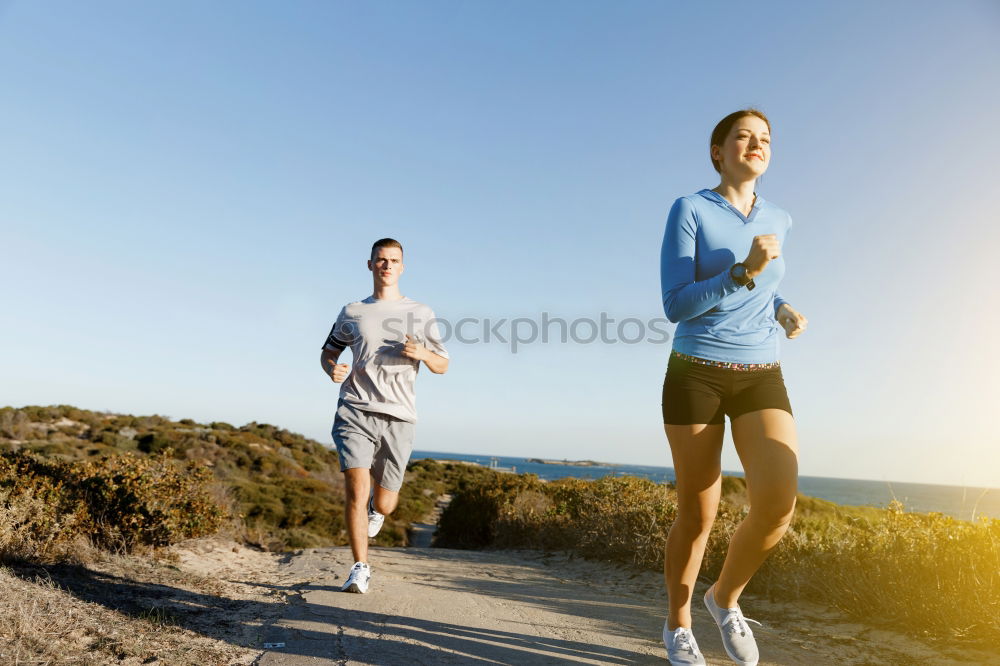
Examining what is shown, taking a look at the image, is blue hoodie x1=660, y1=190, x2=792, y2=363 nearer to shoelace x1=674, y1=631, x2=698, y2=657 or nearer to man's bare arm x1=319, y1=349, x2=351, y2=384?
shoelace x1=674, y1=631, x2=698, y2=657

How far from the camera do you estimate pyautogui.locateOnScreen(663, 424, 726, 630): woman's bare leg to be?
2705mm

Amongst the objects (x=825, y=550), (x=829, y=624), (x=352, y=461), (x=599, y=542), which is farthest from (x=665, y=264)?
(x=599, y=542)

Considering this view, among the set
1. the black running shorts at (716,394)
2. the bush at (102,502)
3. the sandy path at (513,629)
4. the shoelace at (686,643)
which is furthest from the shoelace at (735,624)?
the bush at (102,502)

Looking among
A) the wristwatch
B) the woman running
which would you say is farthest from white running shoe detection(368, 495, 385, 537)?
the wristwatch

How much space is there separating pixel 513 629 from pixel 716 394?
1812 millimetres

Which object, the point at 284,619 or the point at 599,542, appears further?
the point at 599,542

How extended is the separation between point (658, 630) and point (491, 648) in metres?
1.20

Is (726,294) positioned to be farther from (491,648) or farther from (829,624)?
(829,624)

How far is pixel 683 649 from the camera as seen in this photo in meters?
2.77

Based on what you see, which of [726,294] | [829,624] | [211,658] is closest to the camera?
[726,294]

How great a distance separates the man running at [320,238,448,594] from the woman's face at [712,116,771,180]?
2.40 meters

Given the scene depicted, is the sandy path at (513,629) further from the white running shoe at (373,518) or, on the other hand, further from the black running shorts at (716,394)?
the black running shorts at (716,394)

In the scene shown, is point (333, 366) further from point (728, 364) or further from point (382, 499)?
point (728, 364)

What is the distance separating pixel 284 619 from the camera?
11.5 ft
